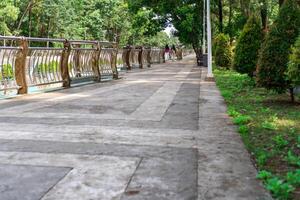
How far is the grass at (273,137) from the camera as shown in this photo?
13.3 ft

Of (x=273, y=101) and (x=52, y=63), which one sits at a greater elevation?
(x=52, y=63)

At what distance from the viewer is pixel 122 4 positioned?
62750 millimetres

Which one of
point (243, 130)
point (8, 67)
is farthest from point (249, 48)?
point (243, 130)

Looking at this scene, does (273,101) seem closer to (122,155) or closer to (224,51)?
(122,155)

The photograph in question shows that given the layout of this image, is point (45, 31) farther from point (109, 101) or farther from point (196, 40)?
point (109, 101)

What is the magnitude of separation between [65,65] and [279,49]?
6.76 m

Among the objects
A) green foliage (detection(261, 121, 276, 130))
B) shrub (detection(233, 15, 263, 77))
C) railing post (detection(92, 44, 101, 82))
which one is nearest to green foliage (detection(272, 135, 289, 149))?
green foliage (detection(261, 121, 276, 130))

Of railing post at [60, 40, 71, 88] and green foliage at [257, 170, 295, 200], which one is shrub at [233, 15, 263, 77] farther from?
green foliage at [257, 170, 295, 200]

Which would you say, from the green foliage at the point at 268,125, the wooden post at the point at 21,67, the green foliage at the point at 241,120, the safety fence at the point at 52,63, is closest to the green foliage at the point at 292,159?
the green foliage at the point at 268,125

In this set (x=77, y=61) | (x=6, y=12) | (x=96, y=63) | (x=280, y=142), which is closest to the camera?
(x=280, y=142)

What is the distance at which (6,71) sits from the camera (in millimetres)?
10906

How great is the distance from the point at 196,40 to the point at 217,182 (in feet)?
127

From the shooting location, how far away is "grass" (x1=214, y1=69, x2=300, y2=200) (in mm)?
4039

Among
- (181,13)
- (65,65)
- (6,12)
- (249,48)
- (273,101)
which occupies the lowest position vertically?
(273,101)
